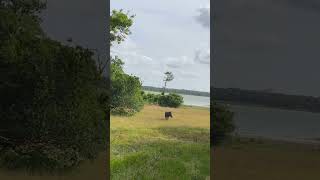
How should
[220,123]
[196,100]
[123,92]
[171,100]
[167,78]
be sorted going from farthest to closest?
[123,92] < [171,100] < [167,78] < [196,100] < [220,123]

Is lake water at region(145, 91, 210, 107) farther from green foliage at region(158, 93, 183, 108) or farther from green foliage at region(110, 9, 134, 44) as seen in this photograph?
green foliage at region(110, 9, 134, 44)

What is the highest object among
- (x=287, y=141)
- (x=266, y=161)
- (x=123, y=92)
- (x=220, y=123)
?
(x=123, y=92)

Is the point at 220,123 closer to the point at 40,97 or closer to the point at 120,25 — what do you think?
the point at 40,97

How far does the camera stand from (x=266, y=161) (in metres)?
5.05

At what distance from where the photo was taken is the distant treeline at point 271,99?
196 inches

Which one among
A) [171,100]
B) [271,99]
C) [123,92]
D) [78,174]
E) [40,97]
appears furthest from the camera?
[123,92]

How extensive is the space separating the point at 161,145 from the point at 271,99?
2056 mm

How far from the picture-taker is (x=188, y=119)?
6.68 metres

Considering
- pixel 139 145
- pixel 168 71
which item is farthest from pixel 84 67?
pixel 139 145

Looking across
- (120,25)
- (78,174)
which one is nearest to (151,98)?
Result: (120,25)

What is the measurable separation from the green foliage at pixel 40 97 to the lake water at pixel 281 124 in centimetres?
168

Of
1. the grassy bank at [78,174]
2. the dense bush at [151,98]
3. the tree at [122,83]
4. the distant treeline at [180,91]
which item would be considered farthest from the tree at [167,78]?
the grassy bank at [78,174]

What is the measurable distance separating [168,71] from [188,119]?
0.80 meters

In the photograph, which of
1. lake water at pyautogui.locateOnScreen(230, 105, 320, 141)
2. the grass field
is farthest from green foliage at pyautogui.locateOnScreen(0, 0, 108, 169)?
lake water at pyautogui.locateOnScreen(230, 105, 320, 141)
